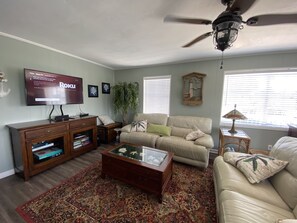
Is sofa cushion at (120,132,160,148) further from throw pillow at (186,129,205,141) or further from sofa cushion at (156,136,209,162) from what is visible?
throw pillow at (186,129,205,141)

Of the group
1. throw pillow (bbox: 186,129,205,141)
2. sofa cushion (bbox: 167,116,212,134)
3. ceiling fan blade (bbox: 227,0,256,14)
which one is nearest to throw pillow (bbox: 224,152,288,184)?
throw pillow (bbox: 186,129,205,141)

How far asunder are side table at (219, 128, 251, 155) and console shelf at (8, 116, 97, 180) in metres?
2.96

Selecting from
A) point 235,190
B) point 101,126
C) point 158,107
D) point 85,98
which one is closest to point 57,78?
point 85,98

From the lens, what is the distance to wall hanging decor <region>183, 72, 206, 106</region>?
321cm

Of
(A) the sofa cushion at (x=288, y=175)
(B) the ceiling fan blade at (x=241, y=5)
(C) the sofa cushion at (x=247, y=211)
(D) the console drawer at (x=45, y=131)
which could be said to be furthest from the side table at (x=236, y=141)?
(D) the console drawer at (x=45, y=131)

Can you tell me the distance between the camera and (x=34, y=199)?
1632 mm

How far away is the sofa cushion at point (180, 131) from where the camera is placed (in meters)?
2.95

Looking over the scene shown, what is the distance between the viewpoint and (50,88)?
2.41 meters

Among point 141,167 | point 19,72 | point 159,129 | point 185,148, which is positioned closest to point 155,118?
point 159,129

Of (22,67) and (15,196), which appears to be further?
(22,67)

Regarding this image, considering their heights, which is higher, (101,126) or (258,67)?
(258,67)

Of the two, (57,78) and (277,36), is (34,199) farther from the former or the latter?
(277,36)

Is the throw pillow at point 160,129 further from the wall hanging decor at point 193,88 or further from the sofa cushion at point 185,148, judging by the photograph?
the wall hanging decor at point 193,88

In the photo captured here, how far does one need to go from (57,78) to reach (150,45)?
1.93 metres
